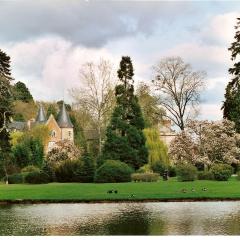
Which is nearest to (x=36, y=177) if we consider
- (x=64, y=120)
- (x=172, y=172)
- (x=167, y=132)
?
(x=172, y=172)

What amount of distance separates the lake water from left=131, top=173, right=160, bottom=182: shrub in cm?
1161

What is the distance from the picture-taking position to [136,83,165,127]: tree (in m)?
41.1

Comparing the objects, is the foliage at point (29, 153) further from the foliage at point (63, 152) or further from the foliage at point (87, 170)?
the foliage at point (87, 170)

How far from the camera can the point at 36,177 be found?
32.2 meters

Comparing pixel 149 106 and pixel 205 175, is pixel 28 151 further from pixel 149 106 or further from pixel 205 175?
pixel 205 175

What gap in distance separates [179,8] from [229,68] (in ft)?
17.5

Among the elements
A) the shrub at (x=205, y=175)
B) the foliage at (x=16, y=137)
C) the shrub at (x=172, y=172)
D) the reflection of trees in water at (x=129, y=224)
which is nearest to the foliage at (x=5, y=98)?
the foliage at (x=16, y=137)

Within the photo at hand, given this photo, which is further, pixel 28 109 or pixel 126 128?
pixel 28 109

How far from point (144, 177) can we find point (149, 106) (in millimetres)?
11100

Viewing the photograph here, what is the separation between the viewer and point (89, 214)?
54.3 feet

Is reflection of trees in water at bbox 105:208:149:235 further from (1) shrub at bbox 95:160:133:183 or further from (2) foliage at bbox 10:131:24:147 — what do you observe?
(2) foliage at bbox 10:131:24:147

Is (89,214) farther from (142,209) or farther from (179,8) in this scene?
(179,8)

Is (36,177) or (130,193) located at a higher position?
(36,177)
